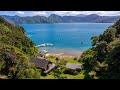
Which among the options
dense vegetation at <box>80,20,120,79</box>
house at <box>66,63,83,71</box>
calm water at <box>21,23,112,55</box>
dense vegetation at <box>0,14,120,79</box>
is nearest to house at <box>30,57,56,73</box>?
dense vegetation at <box>0,14,120,79</box>

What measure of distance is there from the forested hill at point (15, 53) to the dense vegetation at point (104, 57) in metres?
2.30

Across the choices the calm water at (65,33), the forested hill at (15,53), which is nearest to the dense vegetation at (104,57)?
the calm water at (65,33)

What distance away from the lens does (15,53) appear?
9.02 metres

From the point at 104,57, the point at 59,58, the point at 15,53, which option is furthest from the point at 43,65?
the point at 104,57

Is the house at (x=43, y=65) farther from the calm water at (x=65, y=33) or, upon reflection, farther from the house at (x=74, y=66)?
the calm water at (x=65, y=33)

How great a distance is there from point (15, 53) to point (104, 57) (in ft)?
12.0

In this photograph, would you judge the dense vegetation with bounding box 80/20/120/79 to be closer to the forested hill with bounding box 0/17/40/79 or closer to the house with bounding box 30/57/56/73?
the house with bounding box 30/57/56/73

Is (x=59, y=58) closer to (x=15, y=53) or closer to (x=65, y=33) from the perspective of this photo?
(x=15, y=53)

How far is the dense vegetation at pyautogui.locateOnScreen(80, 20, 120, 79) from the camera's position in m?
8.23
